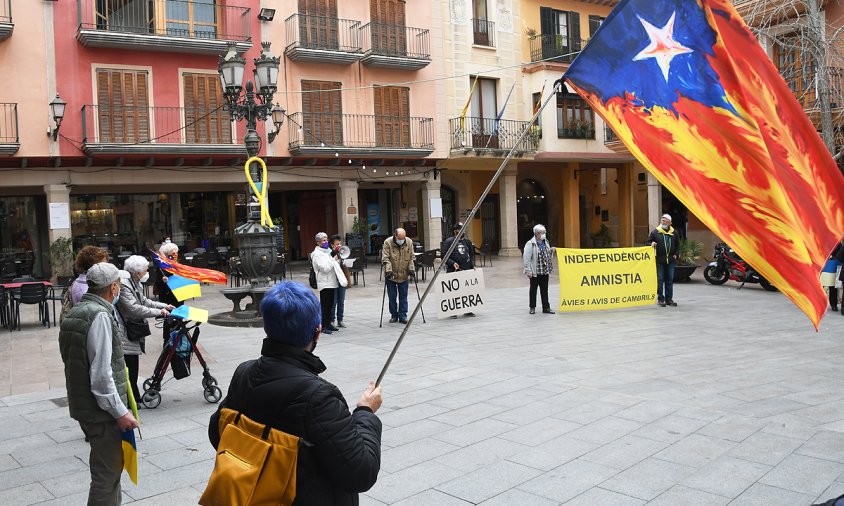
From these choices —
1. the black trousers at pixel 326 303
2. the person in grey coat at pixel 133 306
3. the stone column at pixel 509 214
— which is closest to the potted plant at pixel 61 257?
the black trousers at pixel 326 303

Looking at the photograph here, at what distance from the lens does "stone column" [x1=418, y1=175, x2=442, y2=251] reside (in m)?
27.5

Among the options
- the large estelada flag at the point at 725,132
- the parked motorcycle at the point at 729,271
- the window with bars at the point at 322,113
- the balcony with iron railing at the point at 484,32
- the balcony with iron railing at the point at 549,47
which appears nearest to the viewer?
the large estelada flag at the point at 725,132

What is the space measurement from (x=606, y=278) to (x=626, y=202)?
779 inches

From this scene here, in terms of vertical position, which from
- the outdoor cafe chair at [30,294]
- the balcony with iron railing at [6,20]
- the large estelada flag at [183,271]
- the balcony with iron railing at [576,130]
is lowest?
the outdoor cafe chair at [30,294]

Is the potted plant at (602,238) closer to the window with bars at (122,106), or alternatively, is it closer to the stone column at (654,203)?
the stone column at (654,203)

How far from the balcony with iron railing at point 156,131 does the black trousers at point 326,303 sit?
1171 cm

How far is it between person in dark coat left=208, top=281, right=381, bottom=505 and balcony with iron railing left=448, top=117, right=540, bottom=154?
80.9 feet

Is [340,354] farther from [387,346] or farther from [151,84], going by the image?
[151,84]

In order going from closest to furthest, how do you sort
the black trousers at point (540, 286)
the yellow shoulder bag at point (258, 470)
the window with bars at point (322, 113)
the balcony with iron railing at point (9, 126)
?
1. the yellow shoulder bag at point (258, 470)
2. the black trousers at point (540, 286)
3. the balcony with iron railing at point (9, 126)
4. the window with bars at point (322, 113)

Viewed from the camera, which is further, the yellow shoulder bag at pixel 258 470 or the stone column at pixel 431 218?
the stone column at pixel 431 218

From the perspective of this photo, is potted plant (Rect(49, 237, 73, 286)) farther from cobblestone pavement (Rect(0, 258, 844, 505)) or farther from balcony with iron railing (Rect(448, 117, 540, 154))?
balcony with iron railing (Rect(448, 117, 540, 154))

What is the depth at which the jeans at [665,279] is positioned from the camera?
1445 cm

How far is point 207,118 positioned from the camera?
2272 centimetres

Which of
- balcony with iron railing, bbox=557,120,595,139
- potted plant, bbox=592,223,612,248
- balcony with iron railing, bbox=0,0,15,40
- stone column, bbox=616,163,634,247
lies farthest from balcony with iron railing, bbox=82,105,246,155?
stone column, bbox=616,163,634,247
